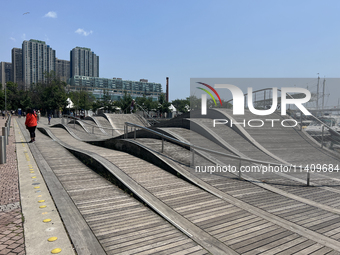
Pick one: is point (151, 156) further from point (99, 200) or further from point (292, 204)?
point (292, 204)

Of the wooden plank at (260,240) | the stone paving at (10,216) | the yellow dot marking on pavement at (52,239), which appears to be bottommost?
the wooden plank at (260,240)

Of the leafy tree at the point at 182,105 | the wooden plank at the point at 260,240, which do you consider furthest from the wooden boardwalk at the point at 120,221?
the leafy tree at the point at 182,105

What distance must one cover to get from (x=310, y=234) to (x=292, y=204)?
1.32 m

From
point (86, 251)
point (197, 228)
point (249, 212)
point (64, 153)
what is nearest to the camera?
point (86, 251)

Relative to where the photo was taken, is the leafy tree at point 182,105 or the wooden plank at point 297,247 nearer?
the wooden plank at point 297,247

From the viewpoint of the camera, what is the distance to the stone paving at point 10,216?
3473 millimetres

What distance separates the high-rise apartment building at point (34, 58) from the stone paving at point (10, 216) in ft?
500

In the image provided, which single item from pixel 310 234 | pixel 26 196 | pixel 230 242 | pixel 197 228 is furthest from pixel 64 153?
pixel 310 234

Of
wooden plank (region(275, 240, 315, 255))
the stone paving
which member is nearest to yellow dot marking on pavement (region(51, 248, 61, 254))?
the stone paving

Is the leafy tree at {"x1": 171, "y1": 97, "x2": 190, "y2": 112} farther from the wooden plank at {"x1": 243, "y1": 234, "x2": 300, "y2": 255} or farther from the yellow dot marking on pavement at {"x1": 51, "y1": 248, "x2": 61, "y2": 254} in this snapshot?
the yellow dot marking on pavement at {"x1": 51, "y1": 248, "x2": 61, "y2": 254}

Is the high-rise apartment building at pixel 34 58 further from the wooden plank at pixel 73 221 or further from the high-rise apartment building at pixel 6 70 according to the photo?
the wooden plank at pixel 73 221

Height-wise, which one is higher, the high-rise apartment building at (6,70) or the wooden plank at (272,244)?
the high-rise apartment building at (6,70)

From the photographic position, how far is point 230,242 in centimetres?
382

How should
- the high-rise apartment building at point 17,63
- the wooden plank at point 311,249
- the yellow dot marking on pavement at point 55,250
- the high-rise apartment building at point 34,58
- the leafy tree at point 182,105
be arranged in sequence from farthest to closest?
the high-rise apartment building at point 17,63
the high-rise apartment building at point 34,58
the leafy tree at point 182,105
the wooden plank at point 311,249
the yellow dot marking on pavement at point 55,250
